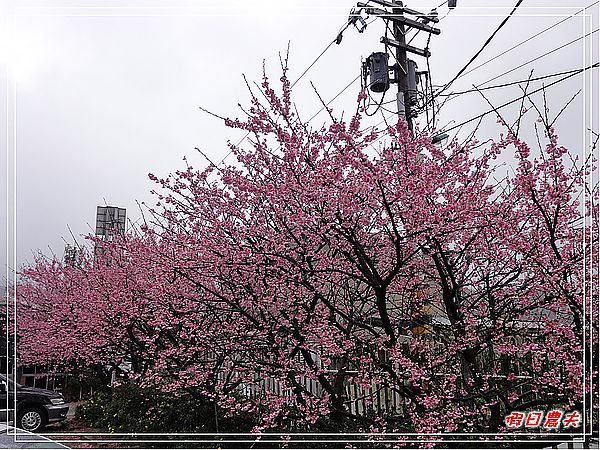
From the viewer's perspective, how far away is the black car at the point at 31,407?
13.5ft

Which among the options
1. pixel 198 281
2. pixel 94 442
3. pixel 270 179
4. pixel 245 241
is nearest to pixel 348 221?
pixel 270 179

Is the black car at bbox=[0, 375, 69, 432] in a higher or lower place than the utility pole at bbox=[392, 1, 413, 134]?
lower

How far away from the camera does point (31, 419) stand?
465 centimetres

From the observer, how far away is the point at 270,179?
2.67 metres

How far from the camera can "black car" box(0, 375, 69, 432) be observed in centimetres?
412

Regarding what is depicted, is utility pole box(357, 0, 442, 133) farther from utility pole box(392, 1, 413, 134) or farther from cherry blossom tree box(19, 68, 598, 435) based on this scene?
cherry blossom tree box(19, 68, 598, 435)

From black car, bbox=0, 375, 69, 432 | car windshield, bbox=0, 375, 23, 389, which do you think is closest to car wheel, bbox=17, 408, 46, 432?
black car, bbox=0, 375, 69, 432

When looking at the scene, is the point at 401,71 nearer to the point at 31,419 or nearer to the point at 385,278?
the point at 385,278

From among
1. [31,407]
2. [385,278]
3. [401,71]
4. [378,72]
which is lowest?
[31,407]

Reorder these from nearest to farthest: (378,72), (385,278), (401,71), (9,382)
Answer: (385,278), (378,72), (401,71), (9,382)

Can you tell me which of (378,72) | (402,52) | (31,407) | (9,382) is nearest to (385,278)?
(378,72)

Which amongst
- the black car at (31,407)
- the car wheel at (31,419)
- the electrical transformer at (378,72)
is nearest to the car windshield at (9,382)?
the black car at (31,407)

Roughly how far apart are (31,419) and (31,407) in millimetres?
126

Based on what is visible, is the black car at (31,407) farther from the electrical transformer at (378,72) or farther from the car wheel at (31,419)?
the electrical transformer at (378,72)
